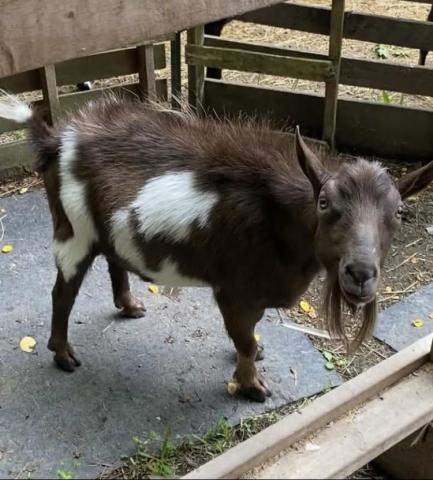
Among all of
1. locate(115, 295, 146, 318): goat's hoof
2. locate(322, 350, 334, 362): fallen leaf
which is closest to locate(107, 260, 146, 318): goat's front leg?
locate(115, 295, 146, 318): goat's hoof

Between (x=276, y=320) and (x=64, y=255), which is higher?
(x=64, y=255)

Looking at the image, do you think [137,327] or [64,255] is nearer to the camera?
[64,255]

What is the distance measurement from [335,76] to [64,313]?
97.0 inches

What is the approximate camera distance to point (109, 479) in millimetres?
2264

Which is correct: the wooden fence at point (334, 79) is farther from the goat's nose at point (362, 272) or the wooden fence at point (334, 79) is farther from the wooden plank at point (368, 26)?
the goat's nose at point (362, 272)

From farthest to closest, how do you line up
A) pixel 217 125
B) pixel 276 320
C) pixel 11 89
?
pixel 11 89
pixel 276 320
pixel 217 125

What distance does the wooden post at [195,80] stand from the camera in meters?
4.61

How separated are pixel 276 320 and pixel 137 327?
0.64 m

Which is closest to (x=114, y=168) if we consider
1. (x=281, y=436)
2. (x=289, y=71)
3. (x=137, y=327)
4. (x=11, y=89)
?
(x=137, y=327)

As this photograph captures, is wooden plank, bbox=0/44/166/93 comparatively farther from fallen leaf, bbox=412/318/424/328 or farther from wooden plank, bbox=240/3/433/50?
fallen leaf, bbox=412/318/424/328

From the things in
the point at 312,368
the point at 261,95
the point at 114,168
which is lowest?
the point at 312,368

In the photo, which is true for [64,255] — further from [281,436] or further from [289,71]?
[289,71]

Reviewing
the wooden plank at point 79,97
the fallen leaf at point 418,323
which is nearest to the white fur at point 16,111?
the wooden plank at point 79,97

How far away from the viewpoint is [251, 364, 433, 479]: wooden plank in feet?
6.20
